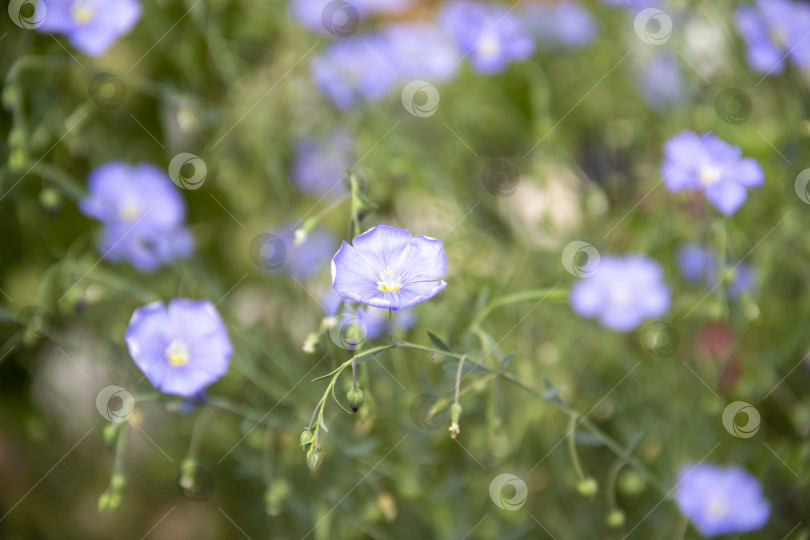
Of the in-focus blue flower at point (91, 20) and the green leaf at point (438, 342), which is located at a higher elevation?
the green leaf at point (438, 342)

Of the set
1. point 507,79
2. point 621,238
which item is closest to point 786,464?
point 621,238

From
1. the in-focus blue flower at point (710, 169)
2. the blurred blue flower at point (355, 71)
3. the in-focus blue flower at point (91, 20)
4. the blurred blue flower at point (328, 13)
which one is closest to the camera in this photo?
the in-focus blue flower at point (710, 169)

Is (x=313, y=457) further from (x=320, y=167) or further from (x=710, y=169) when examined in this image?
(x=320, y=167)

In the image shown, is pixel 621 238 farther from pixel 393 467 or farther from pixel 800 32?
pixel 393 467

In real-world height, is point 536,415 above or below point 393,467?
above

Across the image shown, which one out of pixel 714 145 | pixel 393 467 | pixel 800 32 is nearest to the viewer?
pixel 714 145

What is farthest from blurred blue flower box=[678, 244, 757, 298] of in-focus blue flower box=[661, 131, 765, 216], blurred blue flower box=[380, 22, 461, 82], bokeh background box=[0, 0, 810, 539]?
blurred blue flower box=[380, 22, 461, 82]

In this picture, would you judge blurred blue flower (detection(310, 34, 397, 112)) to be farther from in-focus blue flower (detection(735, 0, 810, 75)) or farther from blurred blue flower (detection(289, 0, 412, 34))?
in-focus blue flower (detection(735, 0, 810, 75))

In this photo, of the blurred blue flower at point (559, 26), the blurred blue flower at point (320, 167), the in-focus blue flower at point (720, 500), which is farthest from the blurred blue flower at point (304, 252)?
the blurred blue flower at point (559, 26)

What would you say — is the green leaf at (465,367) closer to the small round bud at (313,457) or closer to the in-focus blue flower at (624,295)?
the small round bud at (313,457)
